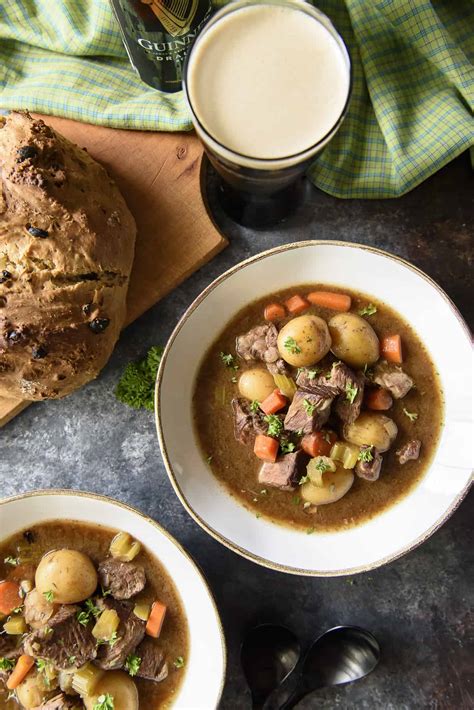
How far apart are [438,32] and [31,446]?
3.00m

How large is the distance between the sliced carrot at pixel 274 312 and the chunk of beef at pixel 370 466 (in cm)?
79

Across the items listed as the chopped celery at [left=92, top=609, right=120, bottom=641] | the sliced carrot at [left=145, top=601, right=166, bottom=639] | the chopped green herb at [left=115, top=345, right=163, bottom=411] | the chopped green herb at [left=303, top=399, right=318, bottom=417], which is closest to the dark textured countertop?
the chopped green herb at [left=115, top=345, right=163, bottom=411]

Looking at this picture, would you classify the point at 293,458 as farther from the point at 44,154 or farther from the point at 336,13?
the point at 336,13

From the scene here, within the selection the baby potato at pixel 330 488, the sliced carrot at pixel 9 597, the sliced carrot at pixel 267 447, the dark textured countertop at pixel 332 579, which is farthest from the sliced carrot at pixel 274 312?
the sliced carrot at pixel 9 597

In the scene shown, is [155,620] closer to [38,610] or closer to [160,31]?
[38,610]

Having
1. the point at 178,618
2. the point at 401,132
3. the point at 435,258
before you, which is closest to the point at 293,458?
the point at 178,618

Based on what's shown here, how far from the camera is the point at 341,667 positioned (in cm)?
339

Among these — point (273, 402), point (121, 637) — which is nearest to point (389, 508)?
point (273, 402)

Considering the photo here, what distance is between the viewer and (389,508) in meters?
3.34

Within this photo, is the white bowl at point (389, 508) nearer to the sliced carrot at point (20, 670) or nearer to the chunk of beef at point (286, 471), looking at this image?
the chunk of beef at point (286, 471)

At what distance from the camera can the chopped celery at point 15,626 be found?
3.35m

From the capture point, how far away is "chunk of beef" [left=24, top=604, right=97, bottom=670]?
3236 mm

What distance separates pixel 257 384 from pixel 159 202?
108 cm

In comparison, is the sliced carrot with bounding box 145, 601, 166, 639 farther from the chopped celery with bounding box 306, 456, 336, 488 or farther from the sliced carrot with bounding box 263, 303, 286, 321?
the sliced carrot with bounding box 263, 303, 286, 321
